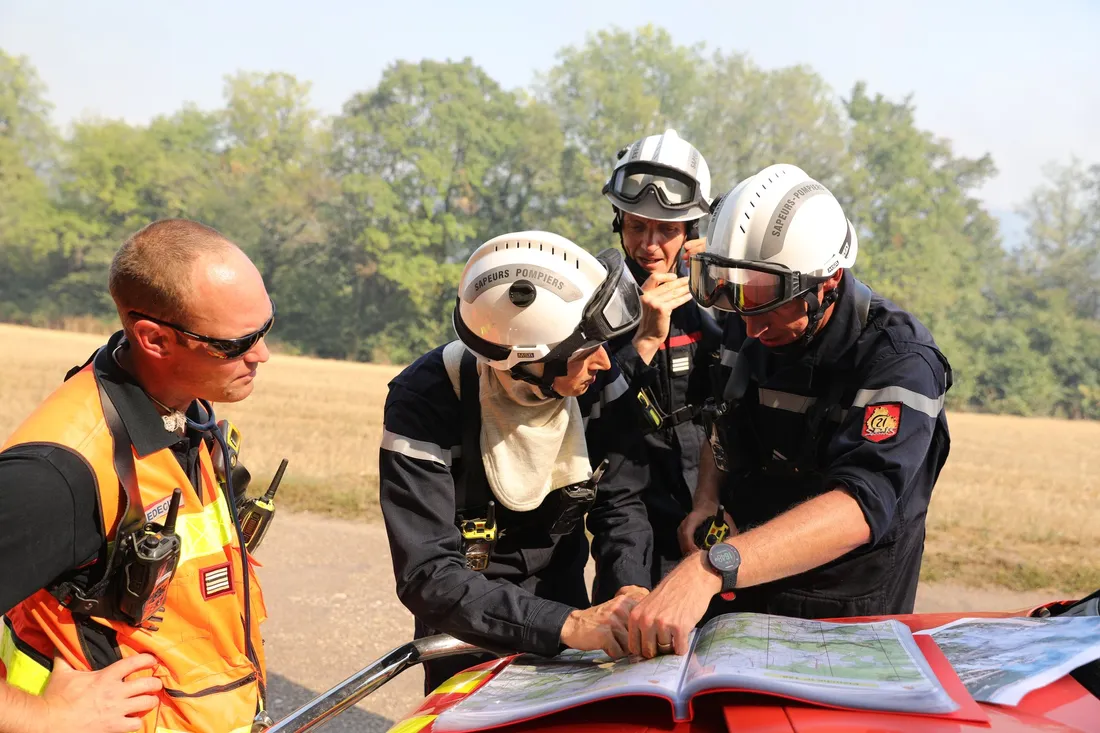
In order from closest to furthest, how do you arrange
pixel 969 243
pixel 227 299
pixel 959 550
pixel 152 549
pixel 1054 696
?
pixel 1054 696
pixel 152 549
pixel 227 299
pixel 959 550
pixel 969 243

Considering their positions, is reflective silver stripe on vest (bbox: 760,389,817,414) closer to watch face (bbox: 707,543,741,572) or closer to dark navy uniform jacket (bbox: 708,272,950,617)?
dark navy uniform jacket (bbox: 708,272,950,617)

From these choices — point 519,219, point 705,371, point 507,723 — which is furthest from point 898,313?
point 519,219

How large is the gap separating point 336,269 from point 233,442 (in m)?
55.1

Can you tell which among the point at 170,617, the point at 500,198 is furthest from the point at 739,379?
the point at 500,198

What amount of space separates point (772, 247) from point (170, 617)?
212cm

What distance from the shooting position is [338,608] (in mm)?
6840

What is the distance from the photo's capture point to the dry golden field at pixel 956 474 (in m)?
8.37

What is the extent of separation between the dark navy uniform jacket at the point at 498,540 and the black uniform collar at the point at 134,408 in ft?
2.15

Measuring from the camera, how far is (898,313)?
3.31 metres

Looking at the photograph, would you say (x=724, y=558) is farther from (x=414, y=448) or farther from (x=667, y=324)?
(x=667, y=324)

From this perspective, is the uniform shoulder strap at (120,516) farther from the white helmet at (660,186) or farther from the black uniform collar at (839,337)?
the white helmet at (660,186)

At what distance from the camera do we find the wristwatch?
252 centimetres

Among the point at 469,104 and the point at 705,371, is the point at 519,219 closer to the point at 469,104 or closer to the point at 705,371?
the point at 469,104

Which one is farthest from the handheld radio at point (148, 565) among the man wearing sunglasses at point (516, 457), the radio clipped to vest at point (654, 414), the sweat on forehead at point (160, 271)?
the radio clipped to vest at point (654, 414)
